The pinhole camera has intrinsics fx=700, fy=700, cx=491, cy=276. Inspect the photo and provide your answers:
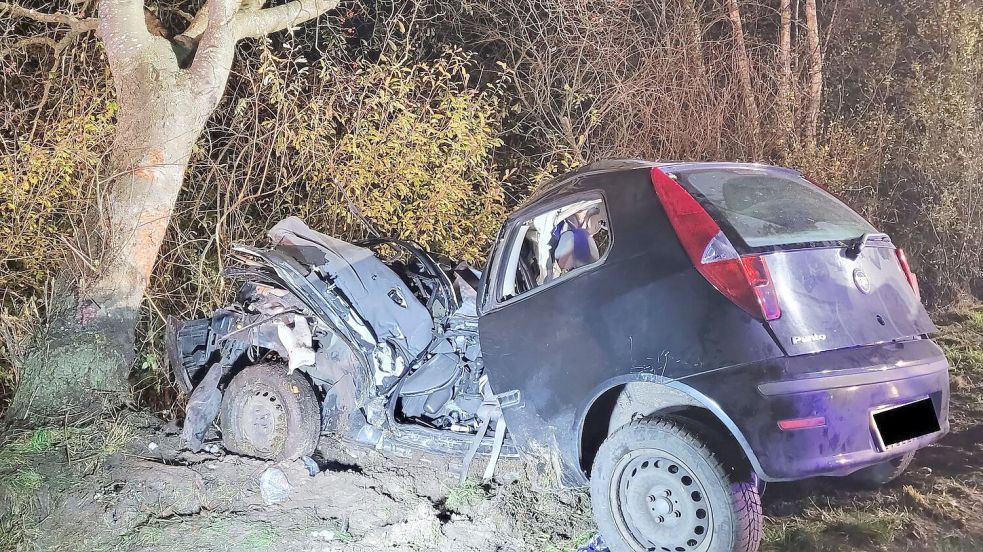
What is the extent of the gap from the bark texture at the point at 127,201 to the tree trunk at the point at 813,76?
7.27m

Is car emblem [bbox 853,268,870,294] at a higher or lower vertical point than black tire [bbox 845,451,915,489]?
higher

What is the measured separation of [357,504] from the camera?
3928 millimetres

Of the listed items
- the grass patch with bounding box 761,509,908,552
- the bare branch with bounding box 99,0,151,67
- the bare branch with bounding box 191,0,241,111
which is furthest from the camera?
the bare branch with bounding box 191,0,241,111

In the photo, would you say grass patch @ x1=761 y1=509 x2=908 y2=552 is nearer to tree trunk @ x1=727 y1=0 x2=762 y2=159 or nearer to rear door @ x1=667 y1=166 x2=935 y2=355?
rear door @ x1=667 y1=166 x2=935 y2=355

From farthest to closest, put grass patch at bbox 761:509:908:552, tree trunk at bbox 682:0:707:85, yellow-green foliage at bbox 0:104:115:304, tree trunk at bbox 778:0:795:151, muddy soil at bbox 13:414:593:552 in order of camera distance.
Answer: tree trunk at bbox 778:0:795:151, tree trunk at bbox 682:0:707:85, yellow-green foliage at bbox 0:104:115:304, muddy soil at bbox 13:414:593:552, grass patch at bbox 761:509:908:552

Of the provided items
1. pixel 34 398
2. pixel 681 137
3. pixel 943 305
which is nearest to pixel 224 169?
pixel 34 398

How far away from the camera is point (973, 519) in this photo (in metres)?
3.16

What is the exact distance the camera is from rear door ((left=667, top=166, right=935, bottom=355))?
2.62 meters

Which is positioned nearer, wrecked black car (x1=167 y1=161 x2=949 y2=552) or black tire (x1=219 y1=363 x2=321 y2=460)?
wrecked black car (x1=167 y1=161 x2=949 y2=552)

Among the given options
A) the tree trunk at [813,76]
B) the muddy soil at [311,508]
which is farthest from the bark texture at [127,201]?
the tree trunk at [813,76]

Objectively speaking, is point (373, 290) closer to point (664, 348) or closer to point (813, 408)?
point (664, 348)

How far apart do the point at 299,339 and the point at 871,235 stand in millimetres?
3196

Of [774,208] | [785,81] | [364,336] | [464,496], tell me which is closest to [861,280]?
[774,208]

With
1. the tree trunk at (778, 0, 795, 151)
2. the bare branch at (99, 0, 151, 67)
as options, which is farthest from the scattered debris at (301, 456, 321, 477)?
the tree trunk at (778, 0, 795, 151)
